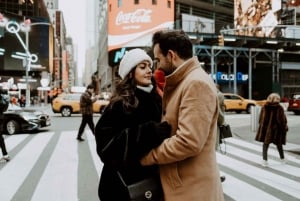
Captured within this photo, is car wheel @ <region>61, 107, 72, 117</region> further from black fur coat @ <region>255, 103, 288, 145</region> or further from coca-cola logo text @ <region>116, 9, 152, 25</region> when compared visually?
coca-cola logo text @ <region>116, 9, 152, 25</region>

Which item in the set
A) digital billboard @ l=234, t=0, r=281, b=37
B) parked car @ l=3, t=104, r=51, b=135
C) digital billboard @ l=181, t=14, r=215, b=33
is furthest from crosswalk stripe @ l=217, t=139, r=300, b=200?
digital billboard @ l=234, t=0, r=281, b=37

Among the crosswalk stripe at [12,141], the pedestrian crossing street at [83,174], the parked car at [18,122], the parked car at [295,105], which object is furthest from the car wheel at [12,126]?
the parked car at [295,105]

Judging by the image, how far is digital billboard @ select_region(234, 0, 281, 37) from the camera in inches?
1689

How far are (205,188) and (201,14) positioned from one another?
62.7 meters

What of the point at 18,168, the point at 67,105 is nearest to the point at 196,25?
the point at 67,105

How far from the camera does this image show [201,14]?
6353cm

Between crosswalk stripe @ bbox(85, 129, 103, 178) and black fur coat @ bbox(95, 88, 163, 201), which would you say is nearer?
black fur coat @ bbox(95, 88, 163, 201)

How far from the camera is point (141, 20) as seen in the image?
68.2 metres

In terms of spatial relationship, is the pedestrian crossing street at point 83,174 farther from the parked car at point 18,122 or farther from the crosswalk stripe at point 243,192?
the parked car at point 18,122

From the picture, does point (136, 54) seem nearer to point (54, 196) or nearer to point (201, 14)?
point (54, 196)

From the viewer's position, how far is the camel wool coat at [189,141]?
2326 mm

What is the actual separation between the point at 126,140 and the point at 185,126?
0.38 meters

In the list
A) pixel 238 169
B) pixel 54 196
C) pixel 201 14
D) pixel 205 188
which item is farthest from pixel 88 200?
pixel 201 14

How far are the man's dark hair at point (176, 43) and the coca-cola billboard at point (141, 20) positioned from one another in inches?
2566
